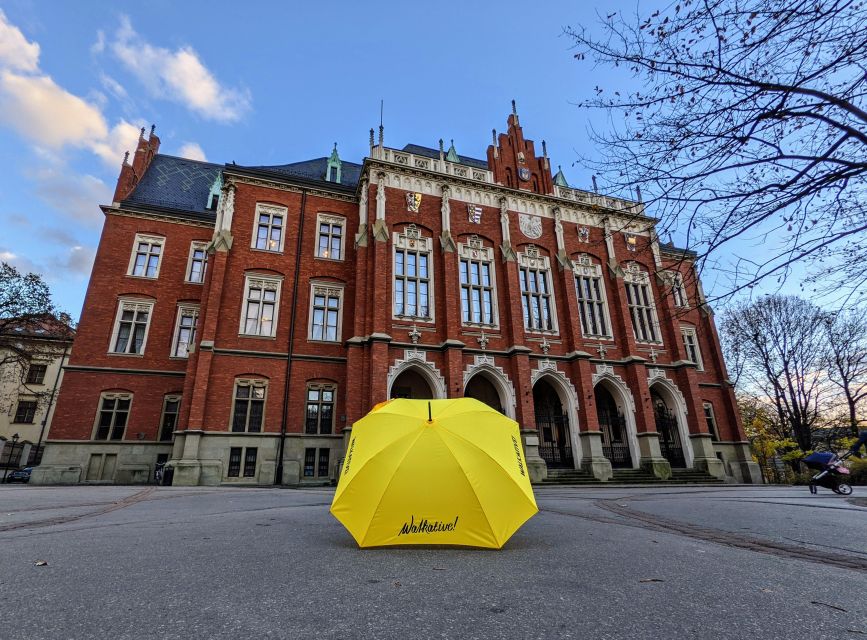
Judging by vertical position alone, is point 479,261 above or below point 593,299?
above

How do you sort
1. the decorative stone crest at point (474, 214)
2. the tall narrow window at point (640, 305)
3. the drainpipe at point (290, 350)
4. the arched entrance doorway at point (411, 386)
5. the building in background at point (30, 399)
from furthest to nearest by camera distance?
the building in background at point (30, 399), the tall narrow window at point (640, 305), the decorative stone crest at point (474, 214), the arched entrance doorway at point (411, 386), the drainpipe at point (290, 350)

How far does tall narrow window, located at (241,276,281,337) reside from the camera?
1856 centimetres

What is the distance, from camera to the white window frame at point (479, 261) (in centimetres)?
1992

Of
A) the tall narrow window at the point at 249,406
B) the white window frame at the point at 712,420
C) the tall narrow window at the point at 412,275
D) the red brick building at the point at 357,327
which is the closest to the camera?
the tall narrow window at the point at 249,406

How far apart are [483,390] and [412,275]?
648 centimetres

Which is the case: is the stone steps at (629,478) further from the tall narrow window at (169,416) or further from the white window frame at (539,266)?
the tall narrow window at (169,416)

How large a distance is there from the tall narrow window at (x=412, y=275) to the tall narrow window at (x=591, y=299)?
8089 millimetres

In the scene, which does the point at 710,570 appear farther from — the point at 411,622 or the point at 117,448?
the point at 117,448

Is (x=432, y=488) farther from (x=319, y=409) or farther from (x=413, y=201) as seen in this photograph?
(x=413, y=201)

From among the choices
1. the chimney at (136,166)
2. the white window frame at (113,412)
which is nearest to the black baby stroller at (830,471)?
the white window frame at (113,412)

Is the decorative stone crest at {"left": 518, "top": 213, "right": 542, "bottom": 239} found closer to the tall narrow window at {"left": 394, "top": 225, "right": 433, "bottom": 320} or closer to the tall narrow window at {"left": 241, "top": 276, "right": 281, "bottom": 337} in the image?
the tall narrow window at {"left": 394, "top": 225, "right": 433, "bottom": 320}

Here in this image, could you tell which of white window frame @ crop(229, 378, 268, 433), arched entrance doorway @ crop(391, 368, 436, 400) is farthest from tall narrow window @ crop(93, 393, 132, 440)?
arched entrance doorway @ crop(391, 368, 436, 400)

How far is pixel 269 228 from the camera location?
20062 millimetres

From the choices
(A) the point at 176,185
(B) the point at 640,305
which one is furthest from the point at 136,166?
(B) the point at 640,305
